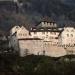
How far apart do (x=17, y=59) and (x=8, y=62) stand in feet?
7.48

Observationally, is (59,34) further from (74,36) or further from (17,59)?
(17,59)

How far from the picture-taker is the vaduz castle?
113m

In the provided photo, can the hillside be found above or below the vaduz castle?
below

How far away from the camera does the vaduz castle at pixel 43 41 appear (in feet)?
370

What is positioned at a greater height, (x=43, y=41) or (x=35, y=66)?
(x=43, y=41)

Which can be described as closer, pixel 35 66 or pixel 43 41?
pixel 35 66

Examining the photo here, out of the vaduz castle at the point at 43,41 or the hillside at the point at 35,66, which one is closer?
the hillside at the point at 35,66

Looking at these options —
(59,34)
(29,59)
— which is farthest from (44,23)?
(29,59)

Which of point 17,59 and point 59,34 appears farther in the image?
point 59,34

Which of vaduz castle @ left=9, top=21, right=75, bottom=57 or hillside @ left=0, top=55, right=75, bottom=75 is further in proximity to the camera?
vaduz castle @ left=9, top=21, right=75, bottom=57

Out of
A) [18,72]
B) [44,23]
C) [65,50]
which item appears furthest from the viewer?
[44,23]

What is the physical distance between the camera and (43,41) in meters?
115

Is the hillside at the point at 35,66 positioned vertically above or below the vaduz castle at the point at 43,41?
below

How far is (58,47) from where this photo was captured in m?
115
